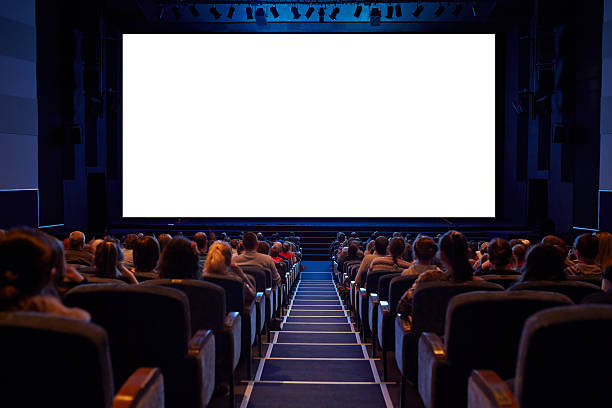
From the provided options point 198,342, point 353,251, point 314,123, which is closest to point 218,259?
point 198,342

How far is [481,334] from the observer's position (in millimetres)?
2131

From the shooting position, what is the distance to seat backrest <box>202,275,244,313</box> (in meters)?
3.51

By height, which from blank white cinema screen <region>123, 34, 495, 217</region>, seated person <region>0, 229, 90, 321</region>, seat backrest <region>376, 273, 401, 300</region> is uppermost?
blank white cinema screen <region>123, 34, 495, 217</region>

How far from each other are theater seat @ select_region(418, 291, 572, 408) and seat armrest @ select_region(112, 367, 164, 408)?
3.70 feet

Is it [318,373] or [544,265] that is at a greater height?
[544,265]

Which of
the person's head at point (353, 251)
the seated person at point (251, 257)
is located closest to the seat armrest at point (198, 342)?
the seated person at point (251, 257)

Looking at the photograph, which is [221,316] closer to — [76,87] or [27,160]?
[27,160]

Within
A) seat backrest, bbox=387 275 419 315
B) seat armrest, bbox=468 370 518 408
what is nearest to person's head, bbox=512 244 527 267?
seat backrest, bbox=387 275 419 315

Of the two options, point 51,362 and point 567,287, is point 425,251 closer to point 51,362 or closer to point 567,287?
point 567,287

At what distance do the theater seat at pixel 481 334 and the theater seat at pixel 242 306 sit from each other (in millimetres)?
1532

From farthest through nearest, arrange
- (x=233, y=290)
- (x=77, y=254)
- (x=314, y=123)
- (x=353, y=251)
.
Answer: (x=314, y=123)
(x=353, y=251)
(x=77, y=254)
(x=233, y=290)

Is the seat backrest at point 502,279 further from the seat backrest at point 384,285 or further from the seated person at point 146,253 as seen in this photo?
the seated person at point 146,253

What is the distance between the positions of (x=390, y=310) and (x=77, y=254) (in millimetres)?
2858

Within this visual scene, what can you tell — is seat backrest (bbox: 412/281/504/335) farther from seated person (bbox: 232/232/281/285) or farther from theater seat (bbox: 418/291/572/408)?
seated person (bbox: 232/232/281/285)
